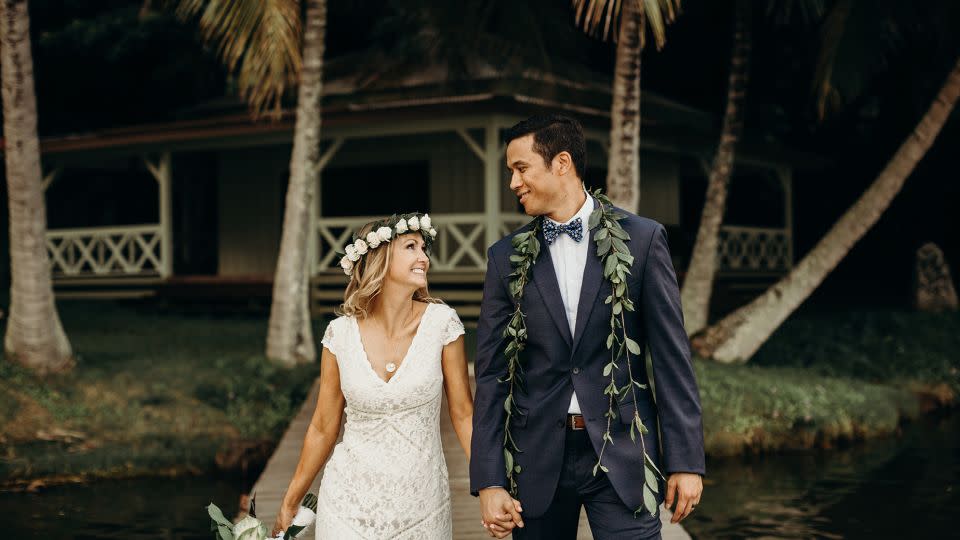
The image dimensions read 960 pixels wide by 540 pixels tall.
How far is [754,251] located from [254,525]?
2126 cm

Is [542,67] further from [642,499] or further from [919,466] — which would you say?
[642,499]

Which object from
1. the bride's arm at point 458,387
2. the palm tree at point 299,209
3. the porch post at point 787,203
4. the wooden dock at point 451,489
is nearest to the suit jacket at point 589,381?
the bride's arm at point 458,387

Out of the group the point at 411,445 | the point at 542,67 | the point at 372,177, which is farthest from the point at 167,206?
the point at 411,445

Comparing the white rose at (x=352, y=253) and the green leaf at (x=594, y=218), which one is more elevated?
the green leaf at (x=594, y=218)

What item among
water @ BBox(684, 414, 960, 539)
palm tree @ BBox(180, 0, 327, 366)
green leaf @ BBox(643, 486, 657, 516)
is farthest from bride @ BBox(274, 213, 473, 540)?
palm tree @ BBox(180, 0, 327, 366)

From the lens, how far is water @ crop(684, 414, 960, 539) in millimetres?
9766

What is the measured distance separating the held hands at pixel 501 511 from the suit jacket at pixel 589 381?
0.04m

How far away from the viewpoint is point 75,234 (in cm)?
2272

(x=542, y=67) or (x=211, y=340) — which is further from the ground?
(x=542, y=67)

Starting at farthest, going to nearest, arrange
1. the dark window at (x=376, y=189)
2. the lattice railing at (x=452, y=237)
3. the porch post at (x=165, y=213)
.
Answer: the porch post at (x=165, y=213) → the dark window at (x=376, y=189) → the lattice railing at (x=452, y=237)

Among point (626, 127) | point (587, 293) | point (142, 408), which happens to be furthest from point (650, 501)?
point (626, 127)

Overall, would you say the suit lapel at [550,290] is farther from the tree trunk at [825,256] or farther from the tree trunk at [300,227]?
the tree trunk at [825,256]

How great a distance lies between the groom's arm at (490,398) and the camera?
4.02 m

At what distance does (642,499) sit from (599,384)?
405 millimetres
